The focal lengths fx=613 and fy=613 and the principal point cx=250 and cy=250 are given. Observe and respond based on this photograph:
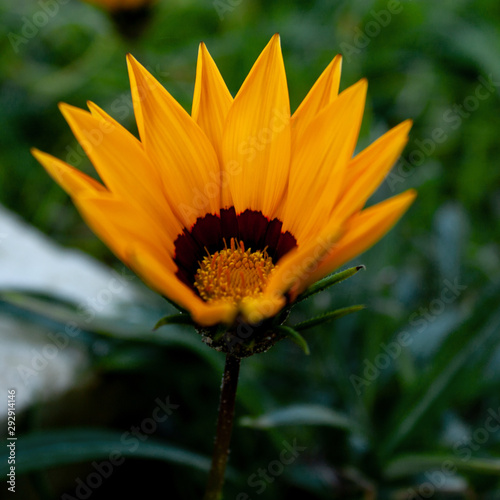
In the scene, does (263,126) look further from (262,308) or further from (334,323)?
(334,323)

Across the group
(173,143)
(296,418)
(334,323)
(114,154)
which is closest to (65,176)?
(114,154)

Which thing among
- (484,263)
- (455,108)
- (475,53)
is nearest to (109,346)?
(484,263)

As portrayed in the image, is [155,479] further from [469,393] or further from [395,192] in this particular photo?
[395,192]

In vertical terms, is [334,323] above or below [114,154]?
above

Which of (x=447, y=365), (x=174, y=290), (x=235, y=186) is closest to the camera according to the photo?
(x=174, y=290)

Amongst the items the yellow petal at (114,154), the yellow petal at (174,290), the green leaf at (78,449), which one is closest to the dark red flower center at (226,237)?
the yellow petal at (114,154)

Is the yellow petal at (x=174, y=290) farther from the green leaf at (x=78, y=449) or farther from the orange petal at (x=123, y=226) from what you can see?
the green leaf at (x=78, y=449)
